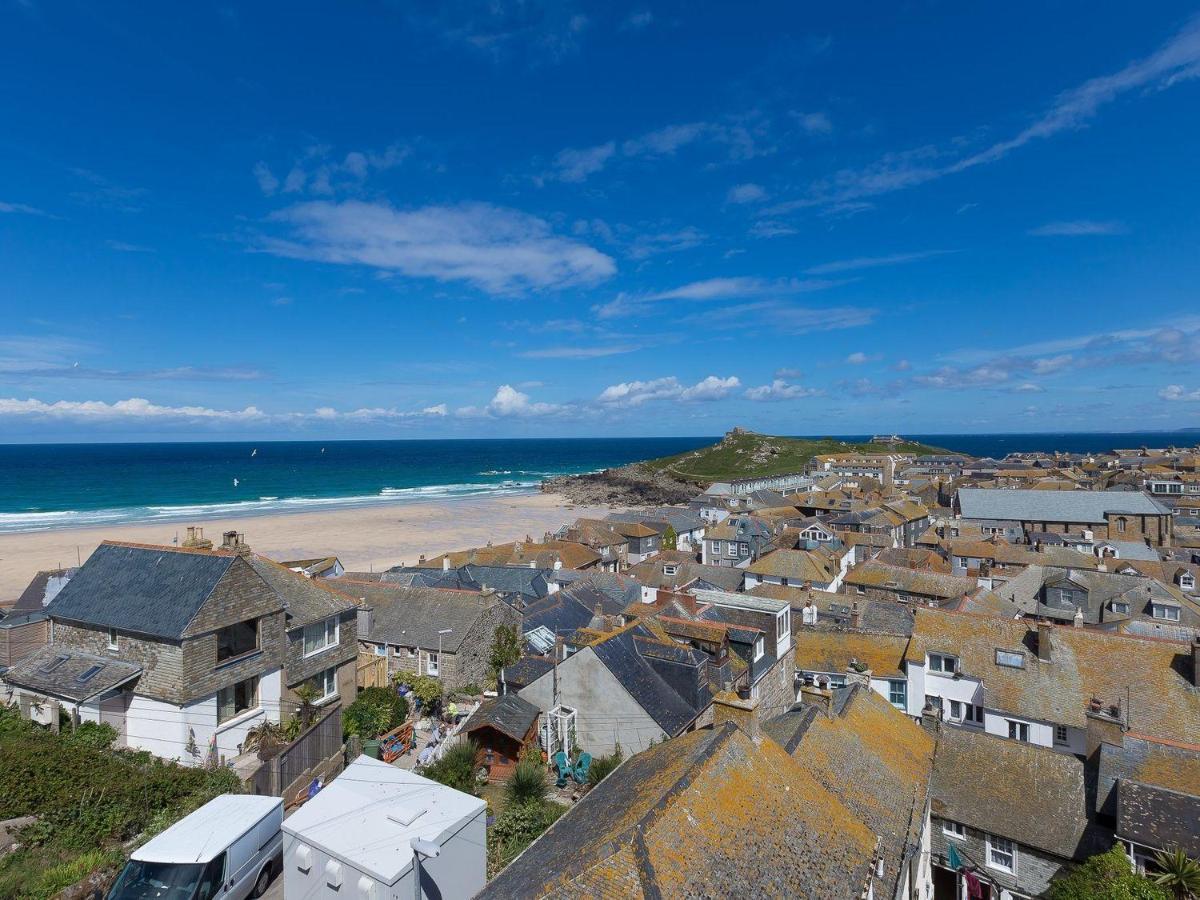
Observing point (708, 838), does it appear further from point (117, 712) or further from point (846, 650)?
point (846, 650)

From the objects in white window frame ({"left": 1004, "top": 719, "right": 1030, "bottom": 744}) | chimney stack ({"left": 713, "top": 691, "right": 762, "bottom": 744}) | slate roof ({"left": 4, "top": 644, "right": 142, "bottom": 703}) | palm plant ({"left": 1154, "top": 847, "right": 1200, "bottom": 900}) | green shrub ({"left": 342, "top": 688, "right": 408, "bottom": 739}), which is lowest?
white window frame ({"left": 1004, "top": 719, "right": 1030, "bottom": 744})

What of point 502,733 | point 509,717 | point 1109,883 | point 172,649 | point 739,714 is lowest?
point 502,733

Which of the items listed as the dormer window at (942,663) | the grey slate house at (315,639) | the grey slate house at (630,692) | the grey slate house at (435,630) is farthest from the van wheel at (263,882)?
the dormer window at (942,663)

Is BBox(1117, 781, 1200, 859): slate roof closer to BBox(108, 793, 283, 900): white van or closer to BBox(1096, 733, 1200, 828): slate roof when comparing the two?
BBox(1096, 733, 1200, 828): slate roof

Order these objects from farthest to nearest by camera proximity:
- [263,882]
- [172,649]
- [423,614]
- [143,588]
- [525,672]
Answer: [423,614] → [525,672] → [143,588] → [172,649] → [263,882]

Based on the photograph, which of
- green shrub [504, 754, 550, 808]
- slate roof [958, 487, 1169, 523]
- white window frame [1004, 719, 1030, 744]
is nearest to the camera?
green shrub [504, 754, 550, 808]

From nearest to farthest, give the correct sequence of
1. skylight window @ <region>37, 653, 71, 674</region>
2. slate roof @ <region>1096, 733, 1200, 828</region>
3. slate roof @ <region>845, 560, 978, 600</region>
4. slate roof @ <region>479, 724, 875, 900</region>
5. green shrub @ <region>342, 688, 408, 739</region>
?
1. slate roof @ <region>479, 724, 875, 900</region>
2. slate roof @ <region>1096, 733, 1200, 828</region>
3. skylight window @ <region>37, 653, 71, 674</region>
4. green shrub @ <region>342, 688, 408, 739</region>
5. slate roof @ <region>845, 560, 978, 600</region>

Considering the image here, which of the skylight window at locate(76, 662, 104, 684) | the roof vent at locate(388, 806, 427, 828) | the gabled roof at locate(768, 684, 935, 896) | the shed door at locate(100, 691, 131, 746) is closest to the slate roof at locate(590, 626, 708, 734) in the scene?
the gabled roof at locate(768, 684, 935, 896)

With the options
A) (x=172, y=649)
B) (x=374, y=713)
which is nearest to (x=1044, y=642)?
(x=374, y=713)

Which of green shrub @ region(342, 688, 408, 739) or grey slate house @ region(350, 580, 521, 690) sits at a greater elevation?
grey slate house @ region(350, 580, 521, 690)
